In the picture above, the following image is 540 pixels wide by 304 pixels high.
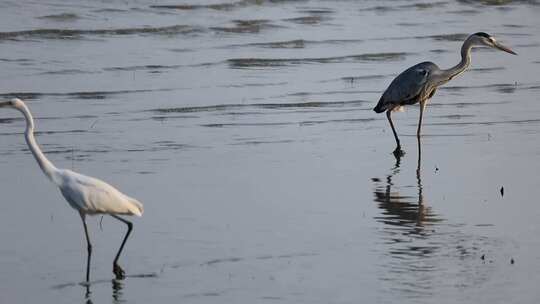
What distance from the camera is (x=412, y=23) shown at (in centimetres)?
2684

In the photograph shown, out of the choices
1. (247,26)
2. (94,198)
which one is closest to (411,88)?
(94,198)

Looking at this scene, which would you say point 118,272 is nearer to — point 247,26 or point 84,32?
point 84,32

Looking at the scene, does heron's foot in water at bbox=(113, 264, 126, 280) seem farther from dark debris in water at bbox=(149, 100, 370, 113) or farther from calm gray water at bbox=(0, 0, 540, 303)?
dark debris in water at bbox=(149, 100, 370, 113)

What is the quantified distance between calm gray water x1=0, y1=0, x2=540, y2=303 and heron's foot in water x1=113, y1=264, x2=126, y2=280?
8cm

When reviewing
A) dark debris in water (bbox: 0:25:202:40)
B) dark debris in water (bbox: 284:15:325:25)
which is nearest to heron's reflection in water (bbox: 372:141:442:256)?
dark debris in water (bbox: 0:25:202:40)

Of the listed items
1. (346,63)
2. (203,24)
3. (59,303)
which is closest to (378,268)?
(59,303)

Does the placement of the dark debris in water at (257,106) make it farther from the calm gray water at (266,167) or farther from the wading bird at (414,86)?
the wading bird at (414,86)

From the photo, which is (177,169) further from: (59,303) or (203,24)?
(203,24)

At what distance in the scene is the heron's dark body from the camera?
14.2 metres

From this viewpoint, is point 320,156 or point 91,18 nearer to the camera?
point 320,156

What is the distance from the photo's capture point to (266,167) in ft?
39.4

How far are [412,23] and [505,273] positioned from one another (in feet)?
62.0

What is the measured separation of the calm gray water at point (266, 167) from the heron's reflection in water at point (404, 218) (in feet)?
0.10

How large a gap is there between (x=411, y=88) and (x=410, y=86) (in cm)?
3
